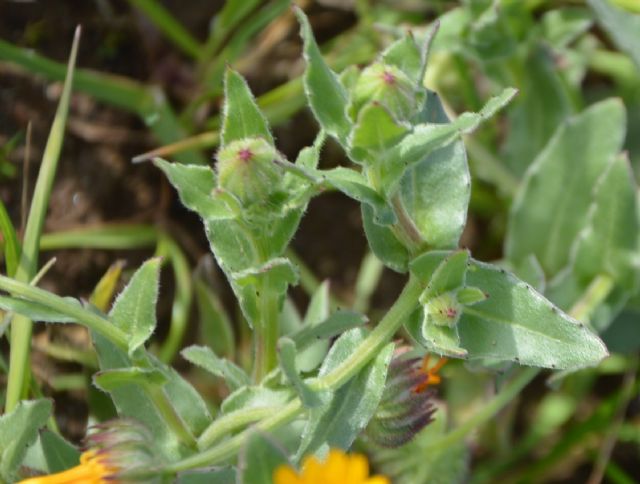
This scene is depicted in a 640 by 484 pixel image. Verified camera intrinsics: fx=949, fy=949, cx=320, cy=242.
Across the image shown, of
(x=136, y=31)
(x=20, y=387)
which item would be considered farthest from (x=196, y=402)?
(x=136, y=31)

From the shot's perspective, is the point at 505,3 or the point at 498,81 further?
the point at 498,81

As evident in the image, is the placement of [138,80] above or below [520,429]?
above

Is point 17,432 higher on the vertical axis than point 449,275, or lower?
lower

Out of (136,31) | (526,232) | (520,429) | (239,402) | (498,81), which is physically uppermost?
(136,31)

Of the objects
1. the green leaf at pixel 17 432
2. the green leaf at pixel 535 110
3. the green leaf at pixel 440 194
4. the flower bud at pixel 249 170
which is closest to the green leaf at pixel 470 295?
the green leaf at pixel 440 194

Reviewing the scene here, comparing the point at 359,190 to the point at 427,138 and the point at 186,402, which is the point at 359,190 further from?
the point at 186,402

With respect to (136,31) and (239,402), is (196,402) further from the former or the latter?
(136,31)

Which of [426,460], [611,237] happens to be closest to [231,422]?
[426,460]

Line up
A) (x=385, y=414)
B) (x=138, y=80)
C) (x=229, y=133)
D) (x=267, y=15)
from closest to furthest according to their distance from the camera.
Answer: (x=229, y=133) → (x=385, y=414) → (x=267, y=15) → (x=138, y=80)
